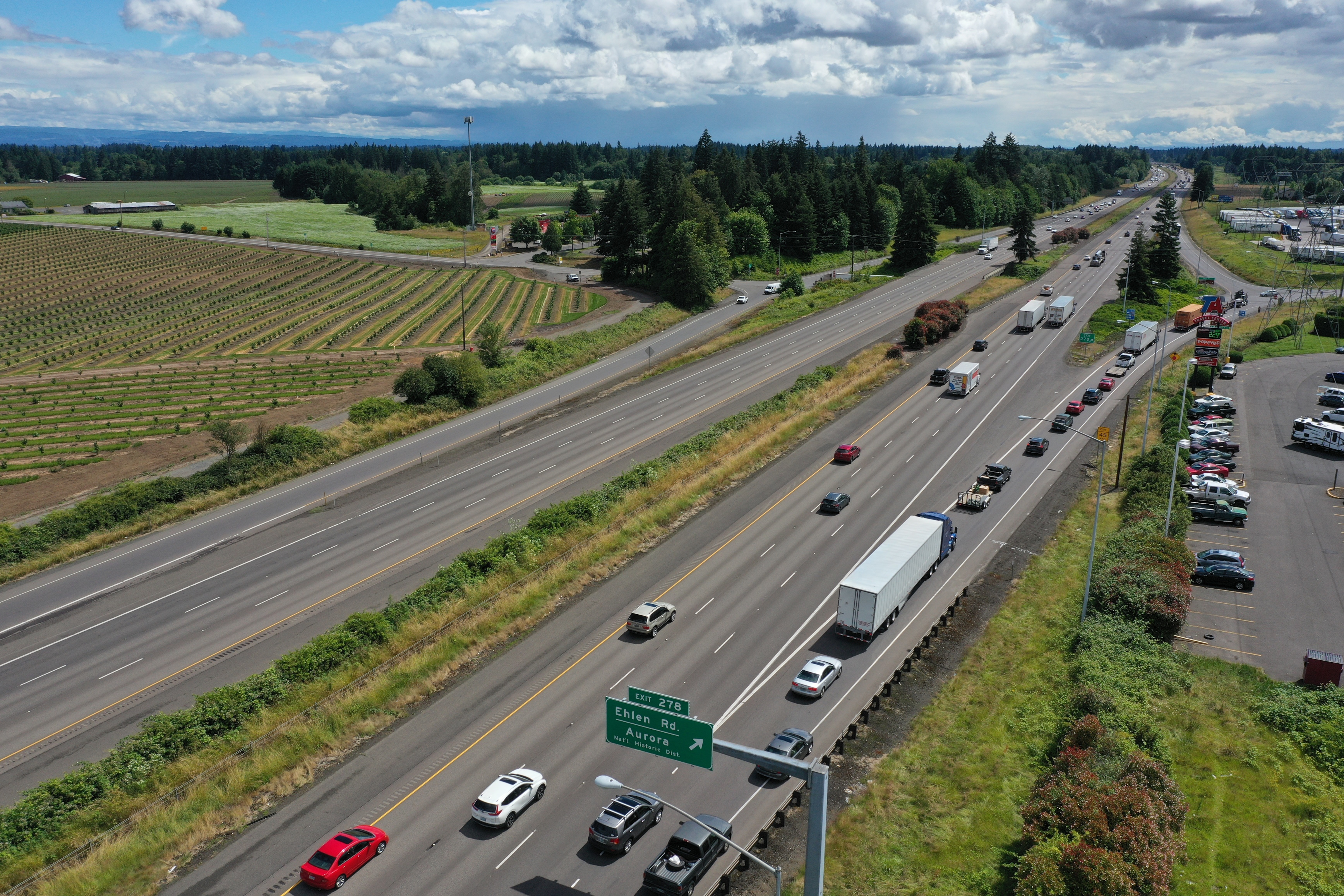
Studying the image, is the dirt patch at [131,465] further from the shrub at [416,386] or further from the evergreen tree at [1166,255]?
the evergreen tree at [1166,255]

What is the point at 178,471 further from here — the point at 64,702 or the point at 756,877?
the point at 756,877

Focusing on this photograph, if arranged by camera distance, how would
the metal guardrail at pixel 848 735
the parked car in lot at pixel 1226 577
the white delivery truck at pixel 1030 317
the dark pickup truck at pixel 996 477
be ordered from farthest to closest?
the white delivery truck at pixel 1030 317
the dark pickup truck at pixel 996 477
the parked car in lot at pixel 1226 577
the metal guardrail at pixel 848 735

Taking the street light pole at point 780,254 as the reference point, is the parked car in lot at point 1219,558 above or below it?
below

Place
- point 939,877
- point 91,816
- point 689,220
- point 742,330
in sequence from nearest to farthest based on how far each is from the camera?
1. point 939,877
2. point 91,816
3. point 742,330
4. point 689,220

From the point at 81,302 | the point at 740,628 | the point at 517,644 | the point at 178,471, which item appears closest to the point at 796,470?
the point at 740,628

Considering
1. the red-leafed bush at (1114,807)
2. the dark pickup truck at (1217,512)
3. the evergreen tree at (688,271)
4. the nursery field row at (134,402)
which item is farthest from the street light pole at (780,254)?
the red-leafed bush at (1114,807)

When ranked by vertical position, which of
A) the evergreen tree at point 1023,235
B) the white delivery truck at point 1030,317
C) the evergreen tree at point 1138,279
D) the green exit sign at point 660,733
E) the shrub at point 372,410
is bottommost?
the shrub at point 372,410

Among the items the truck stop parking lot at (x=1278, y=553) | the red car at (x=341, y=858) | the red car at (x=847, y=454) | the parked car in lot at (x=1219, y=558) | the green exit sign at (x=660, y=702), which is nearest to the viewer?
the green exit sign at (x=660, y=702)
